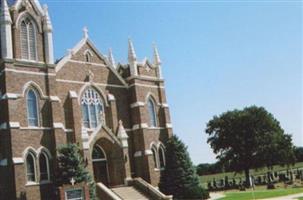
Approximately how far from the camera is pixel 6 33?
1253 inches

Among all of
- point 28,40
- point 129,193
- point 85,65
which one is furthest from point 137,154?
point 28,40

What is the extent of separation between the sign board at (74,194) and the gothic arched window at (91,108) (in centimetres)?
866

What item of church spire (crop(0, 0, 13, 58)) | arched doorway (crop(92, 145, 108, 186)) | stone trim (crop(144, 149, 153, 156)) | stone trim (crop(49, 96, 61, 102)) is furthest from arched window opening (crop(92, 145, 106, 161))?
church spire (crop(0, 0, 13, 58))

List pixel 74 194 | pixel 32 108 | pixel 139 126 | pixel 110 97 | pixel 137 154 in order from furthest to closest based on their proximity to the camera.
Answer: pixel 139 126
pixel 137 154
pixel 110 97
pixel 32 108
pixel 74 194

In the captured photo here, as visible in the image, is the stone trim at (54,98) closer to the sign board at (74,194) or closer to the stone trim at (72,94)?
the stone trim at (72,94)

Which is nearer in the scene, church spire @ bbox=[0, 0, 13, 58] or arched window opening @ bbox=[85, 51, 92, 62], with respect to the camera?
church spire @ bbox=[0, 0, 13, 58]

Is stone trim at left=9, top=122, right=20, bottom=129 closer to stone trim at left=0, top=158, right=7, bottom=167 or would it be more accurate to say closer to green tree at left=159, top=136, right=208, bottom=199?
stone trim at left=0, top=158, right=7, bottom=167

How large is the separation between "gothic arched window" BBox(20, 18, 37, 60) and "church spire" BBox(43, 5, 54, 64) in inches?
32.6

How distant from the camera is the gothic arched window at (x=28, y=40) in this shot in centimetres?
3316

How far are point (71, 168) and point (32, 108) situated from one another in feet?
17.3

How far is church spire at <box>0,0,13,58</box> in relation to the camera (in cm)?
3167

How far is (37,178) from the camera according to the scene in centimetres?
3127

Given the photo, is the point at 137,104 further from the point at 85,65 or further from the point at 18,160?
the point at 18,160

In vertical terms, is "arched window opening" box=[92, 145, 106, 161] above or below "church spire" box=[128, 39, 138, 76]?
below
